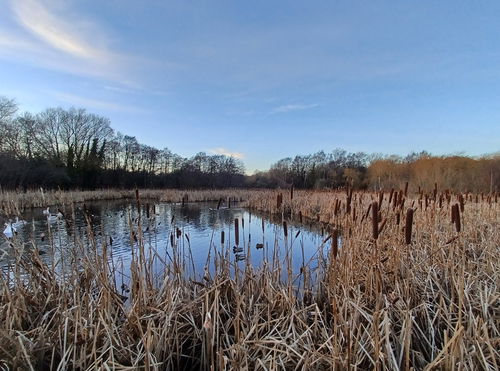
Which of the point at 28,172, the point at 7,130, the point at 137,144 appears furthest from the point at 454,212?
the point at 137,144

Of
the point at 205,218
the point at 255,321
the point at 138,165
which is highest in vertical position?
the point at 138,165

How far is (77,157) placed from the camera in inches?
1420

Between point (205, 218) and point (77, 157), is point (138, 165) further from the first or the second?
point (205, 218)

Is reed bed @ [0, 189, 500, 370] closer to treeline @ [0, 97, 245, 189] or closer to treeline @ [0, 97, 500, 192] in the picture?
treeline @ [0, 97, 500, 192]

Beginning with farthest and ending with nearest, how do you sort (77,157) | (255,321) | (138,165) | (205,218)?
1. (138,165)
2. (77,157)
3. (205,218)
4. (255,321)

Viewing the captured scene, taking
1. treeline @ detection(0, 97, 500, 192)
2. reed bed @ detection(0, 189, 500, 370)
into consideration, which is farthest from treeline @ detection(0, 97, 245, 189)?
reed bed @ detection(0, 189, 500, 370)

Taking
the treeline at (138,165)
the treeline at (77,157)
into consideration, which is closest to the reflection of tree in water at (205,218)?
the treeline at (138,165)

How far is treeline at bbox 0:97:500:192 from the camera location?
60.5 feet

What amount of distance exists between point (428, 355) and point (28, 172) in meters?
29.8

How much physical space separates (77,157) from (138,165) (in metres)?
11.6

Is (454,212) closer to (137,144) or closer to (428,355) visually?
(428,355)

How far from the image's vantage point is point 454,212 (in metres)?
2.11

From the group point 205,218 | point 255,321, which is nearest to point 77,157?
point 205,218

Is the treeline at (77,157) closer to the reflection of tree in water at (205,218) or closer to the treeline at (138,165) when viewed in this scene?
the treeline at (138,165)
